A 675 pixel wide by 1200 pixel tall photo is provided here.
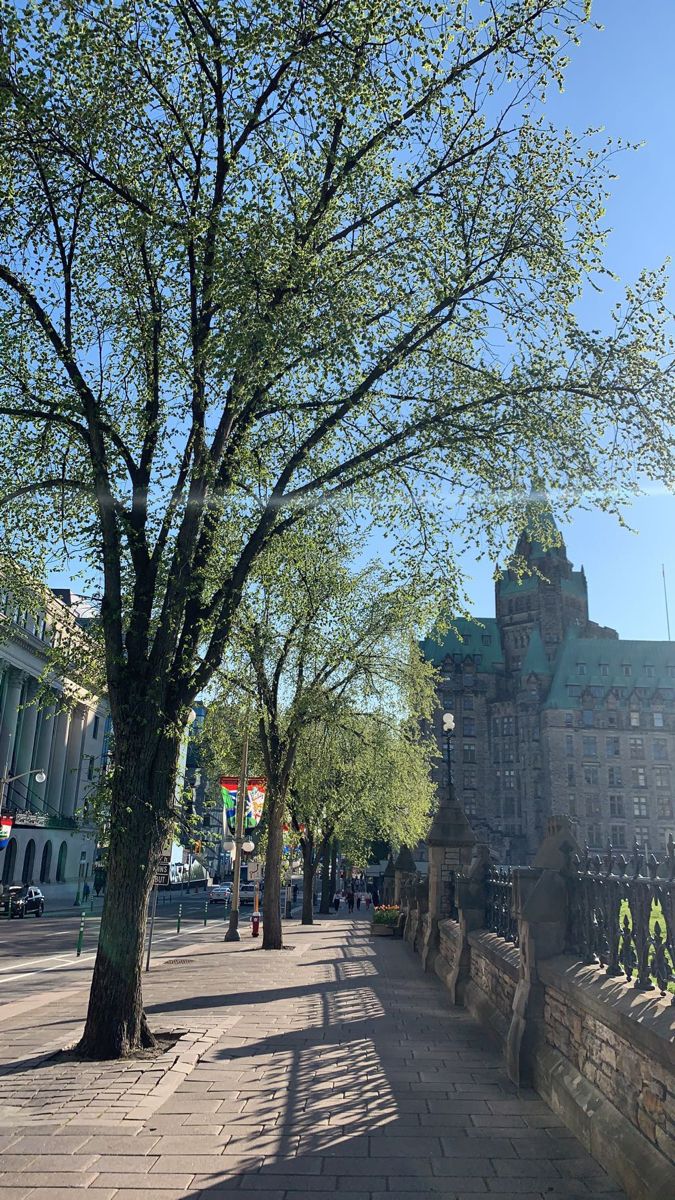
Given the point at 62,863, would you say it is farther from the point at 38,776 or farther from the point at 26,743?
the point at 38,776

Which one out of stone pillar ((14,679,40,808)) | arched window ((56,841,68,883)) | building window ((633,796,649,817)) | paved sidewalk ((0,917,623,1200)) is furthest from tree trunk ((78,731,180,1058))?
building window ((633,796,649,817))

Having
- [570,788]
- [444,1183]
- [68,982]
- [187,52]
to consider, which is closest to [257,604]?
[68,982]

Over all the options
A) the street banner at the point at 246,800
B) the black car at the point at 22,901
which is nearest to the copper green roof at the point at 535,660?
the black car at the point at 22,901

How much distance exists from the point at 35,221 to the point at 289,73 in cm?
343

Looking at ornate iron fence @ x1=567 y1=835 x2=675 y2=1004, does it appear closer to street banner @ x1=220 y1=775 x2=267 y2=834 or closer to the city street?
the city street

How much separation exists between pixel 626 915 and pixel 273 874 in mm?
18938

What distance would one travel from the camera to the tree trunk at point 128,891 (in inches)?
367

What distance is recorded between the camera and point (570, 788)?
106 meters

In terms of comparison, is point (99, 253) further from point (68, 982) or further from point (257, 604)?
point (68, 982)

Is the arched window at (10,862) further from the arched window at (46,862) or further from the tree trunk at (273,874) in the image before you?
the tree trunk at (273,874)

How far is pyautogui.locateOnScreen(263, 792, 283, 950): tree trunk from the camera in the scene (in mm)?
24688

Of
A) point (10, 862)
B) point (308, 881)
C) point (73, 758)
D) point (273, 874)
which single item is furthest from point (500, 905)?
point (73, 758)

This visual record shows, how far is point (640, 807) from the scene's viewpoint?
10462 cm

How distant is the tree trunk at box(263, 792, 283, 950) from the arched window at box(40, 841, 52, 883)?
141ft
